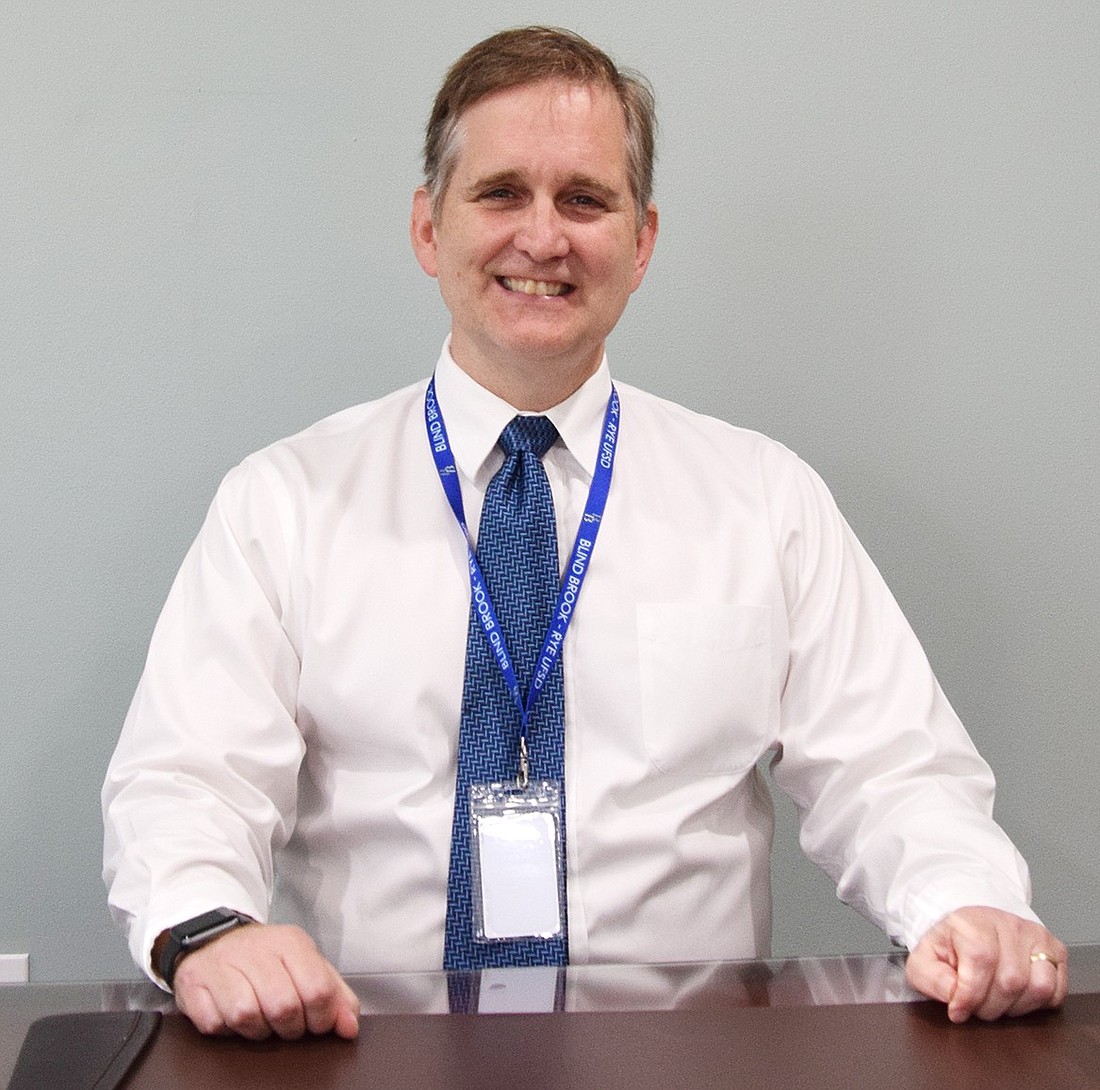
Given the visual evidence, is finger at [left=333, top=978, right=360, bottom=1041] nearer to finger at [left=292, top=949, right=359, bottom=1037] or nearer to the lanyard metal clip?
finger at [left=292, top=949, right=359, bottom=1037]

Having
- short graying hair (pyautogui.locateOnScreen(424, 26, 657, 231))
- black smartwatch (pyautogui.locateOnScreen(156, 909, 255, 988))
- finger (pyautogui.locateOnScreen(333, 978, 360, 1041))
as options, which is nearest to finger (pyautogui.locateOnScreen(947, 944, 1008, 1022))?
finger (pyautogui.locateOnScreen(333, 978, 360, 1041))

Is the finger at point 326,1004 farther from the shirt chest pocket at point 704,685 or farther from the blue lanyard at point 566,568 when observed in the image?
the shirt chest pocket at point 704,685

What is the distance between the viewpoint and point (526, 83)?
1.85 meters

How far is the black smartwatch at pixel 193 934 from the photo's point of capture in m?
1.37

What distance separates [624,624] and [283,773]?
0.44 meters

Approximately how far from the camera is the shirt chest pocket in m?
1.80

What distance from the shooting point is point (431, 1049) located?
1.17 meters

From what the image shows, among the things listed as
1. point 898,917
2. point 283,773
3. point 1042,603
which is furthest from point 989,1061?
point 1042,603

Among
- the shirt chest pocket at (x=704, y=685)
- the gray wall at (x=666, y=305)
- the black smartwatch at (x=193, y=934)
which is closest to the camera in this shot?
the black smartwatch at (x=193, y=934)

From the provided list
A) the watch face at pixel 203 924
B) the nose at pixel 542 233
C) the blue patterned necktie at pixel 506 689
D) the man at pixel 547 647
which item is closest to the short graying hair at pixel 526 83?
the man at pixel 547 647

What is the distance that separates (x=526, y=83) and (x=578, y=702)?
0.76 m

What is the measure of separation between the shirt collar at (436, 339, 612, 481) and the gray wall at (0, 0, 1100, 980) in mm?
319

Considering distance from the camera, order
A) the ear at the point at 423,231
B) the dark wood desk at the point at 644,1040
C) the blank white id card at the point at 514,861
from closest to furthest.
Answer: the dark wood desk at the point at 644,1040, the blank white id card at the point at 514,861, the ear at the point at 423,231

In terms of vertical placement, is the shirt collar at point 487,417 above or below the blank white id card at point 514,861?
above
